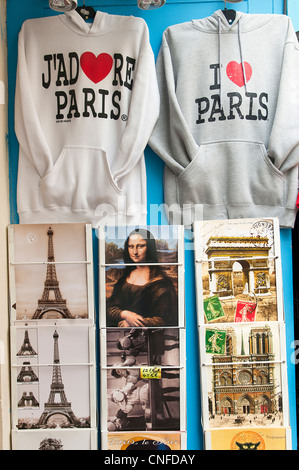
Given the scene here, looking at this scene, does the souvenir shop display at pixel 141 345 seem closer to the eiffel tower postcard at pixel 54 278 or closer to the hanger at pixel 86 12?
the eiffel tower postcard at pixel 54 278

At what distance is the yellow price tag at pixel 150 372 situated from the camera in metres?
2.12

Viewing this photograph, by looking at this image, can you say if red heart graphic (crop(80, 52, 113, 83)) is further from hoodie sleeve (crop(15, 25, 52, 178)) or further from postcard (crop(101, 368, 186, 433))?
postcard (crop(101, 368, 186, 433))

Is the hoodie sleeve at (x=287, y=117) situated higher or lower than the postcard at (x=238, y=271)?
higher

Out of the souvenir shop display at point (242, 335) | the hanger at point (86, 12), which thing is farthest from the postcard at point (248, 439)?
the hanger at point (86, 12)

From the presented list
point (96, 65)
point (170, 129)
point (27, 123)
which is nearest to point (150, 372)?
point (170, 129)

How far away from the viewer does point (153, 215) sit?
221 centimetres

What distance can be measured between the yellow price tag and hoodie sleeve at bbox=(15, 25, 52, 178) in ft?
2.92

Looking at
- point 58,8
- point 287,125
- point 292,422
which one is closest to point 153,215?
point 287,125

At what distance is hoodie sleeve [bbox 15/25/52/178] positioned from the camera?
6.91 feet

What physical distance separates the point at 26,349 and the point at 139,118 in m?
1.04

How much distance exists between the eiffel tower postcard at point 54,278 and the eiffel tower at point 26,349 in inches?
3.2

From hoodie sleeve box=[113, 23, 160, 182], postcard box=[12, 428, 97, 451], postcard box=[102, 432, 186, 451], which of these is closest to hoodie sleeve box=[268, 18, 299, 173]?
hoodie sleeve box=[113, 23, 160, 182]

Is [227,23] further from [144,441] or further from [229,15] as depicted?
[144,441]

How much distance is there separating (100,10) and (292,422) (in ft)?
6.26
